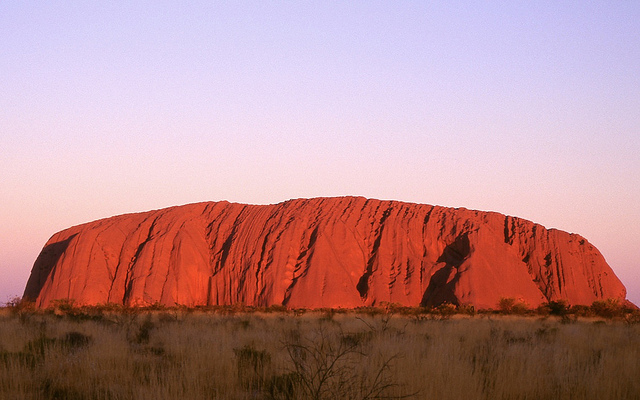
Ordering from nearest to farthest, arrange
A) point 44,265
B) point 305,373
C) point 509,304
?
point 305,373 < point 509,304 < point 44,265

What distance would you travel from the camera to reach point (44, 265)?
214ft

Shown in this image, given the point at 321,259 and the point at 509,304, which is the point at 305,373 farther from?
the point at 321,259

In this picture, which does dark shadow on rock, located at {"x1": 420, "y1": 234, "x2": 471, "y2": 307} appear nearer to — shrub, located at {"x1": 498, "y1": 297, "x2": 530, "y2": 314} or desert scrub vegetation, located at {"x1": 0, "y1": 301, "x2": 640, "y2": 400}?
shrub, located at {"x1": 498, "y1": 297, "x2": 530, "y2": 314}

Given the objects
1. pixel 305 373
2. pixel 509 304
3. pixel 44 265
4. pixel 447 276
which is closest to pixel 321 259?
pixel 447 276

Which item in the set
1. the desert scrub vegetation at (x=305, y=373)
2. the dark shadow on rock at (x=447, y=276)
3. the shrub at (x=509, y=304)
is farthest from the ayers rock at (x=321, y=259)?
the desert scrub vegetation at (x=305, y=373)

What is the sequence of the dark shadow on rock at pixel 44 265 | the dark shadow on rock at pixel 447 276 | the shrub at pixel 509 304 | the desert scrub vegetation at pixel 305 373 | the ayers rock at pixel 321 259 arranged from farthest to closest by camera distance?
the dark shadow on rock at pixel 44 265
the ayers rock at pixel 321 259
the dark shadow on rock at pixel 447 276
the shrub at pixel 509 304
the desert scrub vegetation at pixel 305 373

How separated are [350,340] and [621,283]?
208 feet

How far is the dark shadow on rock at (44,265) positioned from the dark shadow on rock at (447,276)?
130 ft

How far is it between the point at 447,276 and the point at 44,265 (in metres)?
46.5

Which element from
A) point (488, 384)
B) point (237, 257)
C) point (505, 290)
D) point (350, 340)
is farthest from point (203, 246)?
point (488, 384)

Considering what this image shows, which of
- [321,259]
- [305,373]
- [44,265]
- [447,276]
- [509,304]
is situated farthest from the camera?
[44,265]

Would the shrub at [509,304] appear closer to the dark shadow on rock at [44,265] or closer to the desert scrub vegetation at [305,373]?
the desert scrub vegetation at [305,373]

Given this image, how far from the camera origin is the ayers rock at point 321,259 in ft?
180

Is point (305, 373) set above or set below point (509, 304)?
above
